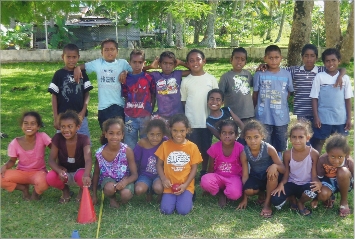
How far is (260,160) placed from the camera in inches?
166

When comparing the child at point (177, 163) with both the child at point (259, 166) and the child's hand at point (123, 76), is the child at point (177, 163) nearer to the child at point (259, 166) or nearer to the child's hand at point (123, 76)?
the child at point (259, 166)

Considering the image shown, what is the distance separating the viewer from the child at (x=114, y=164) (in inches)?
165

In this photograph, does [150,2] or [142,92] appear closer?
[142,92]

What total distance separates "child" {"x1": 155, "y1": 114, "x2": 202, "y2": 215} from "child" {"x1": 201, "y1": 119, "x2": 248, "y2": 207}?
0.60ft

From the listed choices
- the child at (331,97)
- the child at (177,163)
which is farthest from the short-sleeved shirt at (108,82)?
the child at (331,97)

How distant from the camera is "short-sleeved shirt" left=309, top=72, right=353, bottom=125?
474cm

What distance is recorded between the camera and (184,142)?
14.2 ft

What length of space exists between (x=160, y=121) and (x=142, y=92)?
1.82ft

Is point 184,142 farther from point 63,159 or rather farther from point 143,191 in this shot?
point 63,159

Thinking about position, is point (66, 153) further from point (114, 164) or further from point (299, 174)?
point (299, 174)

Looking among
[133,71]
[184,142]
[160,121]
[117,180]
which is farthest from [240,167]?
[133,71]

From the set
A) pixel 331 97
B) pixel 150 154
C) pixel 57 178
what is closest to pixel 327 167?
pixel 331 97

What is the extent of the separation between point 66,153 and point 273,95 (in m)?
2.19

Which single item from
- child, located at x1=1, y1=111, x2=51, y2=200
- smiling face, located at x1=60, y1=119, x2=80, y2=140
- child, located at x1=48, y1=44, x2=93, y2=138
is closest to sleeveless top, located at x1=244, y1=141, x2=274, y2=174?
smiling face, located at x1=60, y1=119, x2=80, y2=140
